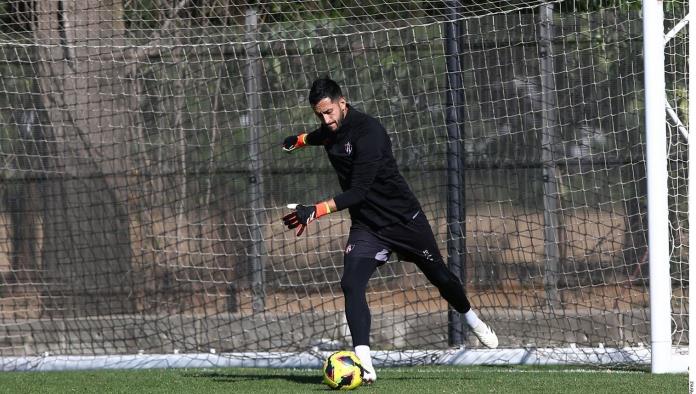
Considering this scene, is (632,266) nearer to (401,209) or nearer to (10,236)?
(401,209)

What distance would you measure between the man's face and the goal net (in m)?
2.26

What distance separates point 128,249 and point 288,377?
107 inches

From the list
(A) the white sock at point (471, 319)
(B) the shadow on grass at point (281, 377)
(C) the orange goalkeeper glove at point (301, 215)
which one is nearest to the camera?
(C) the orange goalkeeper glove at point (301, 215)

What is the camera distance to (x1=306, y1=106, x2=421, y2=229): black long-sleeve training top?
22.9 ft

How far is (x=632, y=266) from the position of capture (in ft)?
29.7

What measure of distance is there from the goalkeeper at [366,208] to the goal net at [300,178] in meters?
1.93

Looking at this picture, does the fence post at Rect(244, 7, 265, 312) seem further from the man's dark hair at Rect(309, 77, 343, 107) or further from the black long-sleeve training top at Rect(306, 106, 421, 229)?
the man's dark hair at Rect(309, 77, 343, 107)

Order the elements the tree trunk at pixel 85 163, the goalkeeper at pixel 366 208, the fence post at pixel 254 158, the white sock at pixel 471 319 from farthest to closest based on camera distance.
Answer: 1. the tree trunk at pixel 85 163
2. the fence post at pixel 254 158
3. the white sock at pixel 471 319
4. the goalkeeper at pixel 366 208

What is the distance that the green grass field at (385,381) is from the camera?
6859 millimetres

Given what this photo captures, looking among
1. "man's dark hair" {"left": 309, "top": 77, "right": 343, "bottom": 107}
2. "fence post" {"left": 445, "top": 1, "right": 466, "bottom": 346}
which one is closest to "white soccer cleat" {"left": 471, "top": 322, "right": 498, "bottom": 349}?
"fence post" {"left": 445, "top": 1, "right": 466, "bottom": 346}

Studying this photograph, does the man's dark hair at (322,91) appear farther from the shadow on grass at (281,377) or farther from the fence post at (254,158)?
the fence post at (254,158)

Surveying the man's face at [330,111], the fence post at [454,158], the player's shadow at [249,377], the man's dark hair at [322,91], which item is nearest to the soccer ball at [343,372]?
the player's shadow at [249,377]

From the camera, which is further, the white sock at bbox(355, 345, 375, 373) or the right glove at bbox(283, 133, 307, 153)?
the right glove at bbox(283, 133, 307, 153)

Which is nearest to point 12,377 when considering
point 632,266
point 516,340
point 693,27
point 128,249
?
point 128,249
